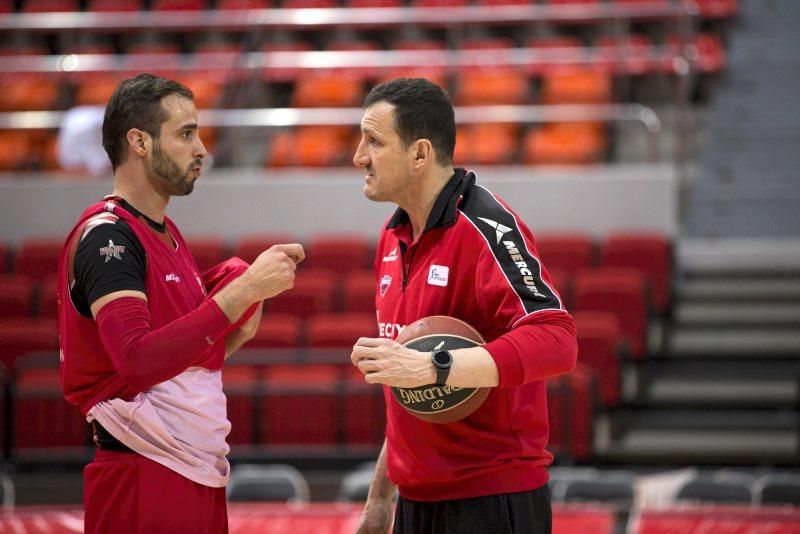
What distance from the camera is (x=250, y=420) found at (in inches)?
303

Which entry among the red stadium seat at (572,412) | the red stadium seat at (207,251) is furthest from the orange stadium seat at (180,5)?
the red stadium seat at (572,412)

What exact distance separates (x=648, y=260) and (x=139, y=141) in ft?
22.5

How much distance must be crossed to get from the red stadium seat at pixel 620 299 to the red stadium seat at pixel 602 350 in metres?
0.20

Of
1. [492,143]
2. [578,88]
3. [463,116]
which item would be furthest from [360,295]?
[578,88]

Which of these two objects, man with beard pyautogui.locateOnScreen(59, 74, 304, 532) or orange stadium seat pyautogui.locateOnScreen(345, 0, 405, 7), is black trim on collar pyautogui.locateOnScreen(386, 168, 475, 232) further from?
orange stadium seat pyautogui.locateOnScreen(345, 0, 405, 7)

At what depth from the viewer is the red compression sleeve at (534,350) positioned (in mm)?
2631

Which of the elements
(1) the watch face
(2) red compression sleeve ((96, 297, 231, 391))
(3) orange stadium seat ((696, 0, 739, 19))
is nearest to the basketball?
(1) the watch face

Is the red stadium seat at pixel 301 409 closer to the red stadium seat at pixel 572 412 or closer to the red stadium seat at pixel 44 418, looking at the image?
the red stadium seat at pixel 44 418

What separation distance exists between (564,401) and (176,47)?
745 centimetres

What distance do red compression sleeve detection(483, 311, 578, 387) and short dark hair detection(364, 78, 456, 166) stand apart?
1.92ft

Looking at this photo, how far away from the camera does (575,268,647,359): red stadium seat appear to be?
8.48m

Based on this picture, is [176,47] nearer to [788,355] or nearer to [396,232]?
[788,355]

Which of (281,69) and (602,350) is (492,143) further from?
(602,350)

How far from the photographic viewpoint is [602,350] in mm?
7957
